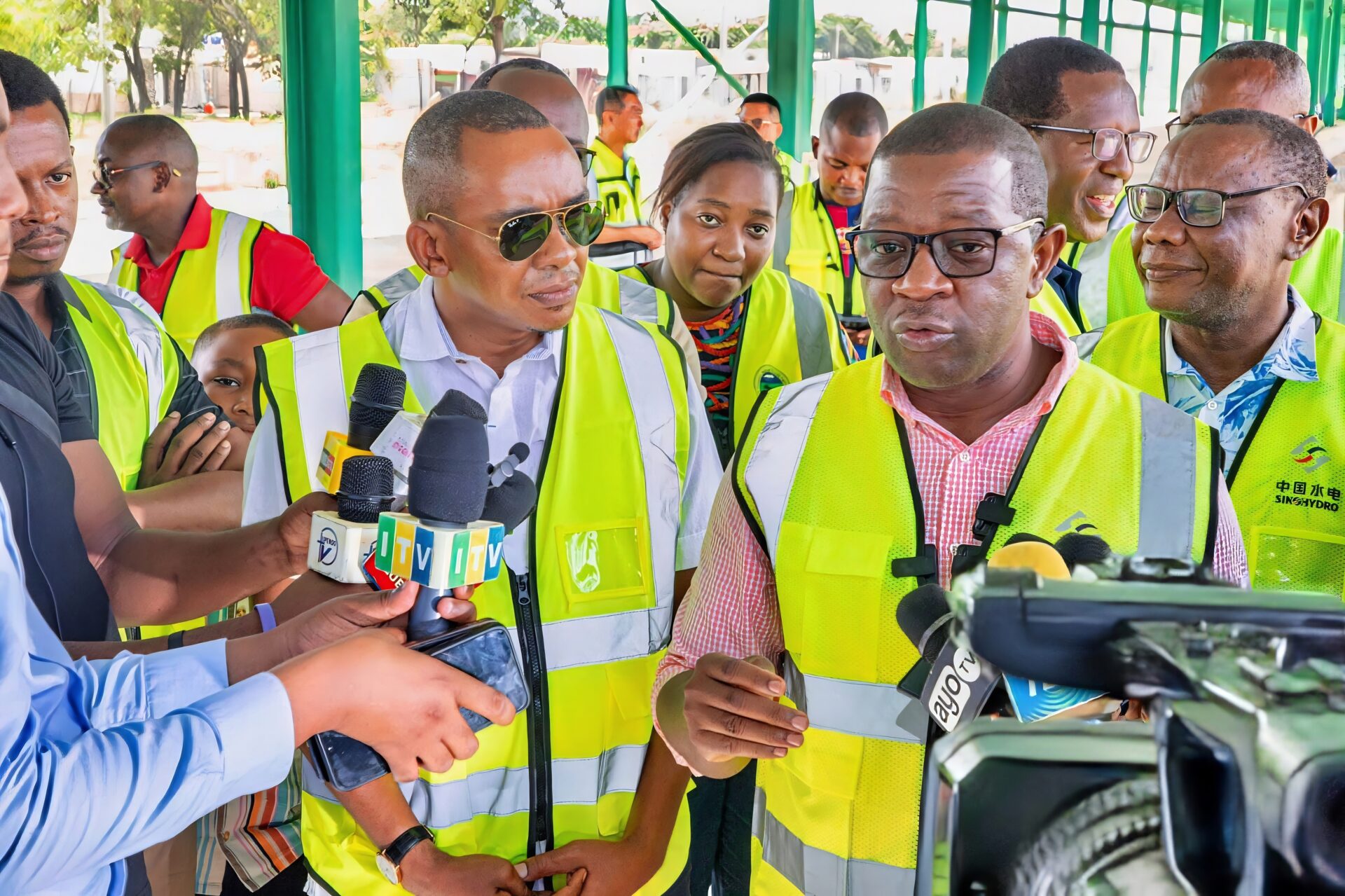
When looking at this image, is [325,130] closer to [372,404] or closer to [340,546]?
[372,404]

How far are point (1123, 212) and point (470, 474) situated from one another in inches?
120

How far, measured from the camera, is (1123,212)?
151 inches

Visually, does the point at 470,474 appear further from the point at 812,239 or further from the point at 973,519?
the point at 812,239

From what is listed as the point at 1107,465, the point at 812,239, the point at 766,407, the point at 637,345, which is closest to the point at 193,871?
the point at 637,345

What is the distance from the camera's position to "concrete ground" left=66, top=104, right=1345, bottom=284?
5.41 m

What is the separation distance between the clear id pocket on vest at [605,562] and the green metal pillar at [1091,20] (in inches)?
687

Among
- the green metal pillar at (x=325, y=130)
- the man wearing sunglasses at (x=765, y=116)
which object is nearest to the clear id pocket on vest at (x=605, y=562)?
the green metal pillar at (x=325, y=130)

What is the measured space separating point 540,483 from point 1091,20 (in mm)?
18119

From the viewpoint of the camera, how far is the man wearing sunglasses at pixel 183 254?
4.41 meters

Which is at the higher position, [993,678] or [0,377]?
[0,377]

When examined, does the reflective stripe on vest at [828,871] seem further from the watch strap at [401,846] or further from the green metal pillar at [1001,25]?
the green metal pillar at [1001,25]

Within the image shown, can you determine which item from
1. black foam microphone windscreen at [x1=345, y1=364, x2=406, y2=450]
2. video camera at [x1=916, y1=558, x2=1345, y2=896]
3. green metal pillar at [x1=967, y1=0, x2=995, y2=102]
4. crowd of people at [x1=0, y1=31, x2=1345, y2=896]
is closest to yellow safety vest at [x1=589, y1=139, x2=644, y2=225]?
crowd of people at [x1=0, y1=31, x2=1345, y2=896]

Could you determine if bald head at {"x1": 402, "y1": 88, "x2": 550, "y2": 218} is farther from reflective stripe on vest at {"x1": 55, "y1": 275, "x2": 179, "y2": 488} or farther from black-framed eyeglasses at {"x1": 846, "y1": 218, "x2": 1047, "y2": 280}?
reflective stripe on vest at {"x1": 55, "y1": 275, "x2": 179, "y2": 488}

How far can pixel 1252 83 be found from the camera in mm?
4008
